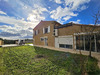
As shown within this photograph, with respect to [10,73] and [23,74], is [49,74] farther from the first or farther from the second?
[10,73]

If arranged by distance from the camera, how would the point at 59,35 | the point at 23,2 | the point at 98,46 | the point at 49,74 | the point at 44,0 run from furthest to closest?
1. the point at 59,35
2. the point at 44,0
3. the point at 23,2
4. the point at 98,46
5. the point at 49,74

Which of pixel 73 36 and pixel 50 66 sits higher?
pixel 73 36

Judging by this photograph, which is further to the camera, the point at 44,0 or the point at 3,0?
the point at 44,0

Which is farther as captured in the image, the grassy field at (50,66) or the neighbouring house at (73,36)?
the neighbouring house at (73,36)

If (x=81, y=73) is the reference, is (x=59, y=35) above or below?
above

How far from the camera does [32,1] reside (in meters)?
10.3

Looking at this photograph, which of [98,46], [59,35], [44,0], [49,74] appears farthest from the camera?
[59,35]

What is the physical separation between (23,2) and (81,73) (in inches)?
517

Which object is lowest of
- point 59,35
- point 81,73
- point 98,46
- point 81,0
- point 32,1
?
point 81,73

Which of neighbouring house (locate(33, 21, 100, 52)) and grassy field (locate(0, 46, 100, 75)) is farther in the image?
neighbouring house (locate(33, 21, 100, 52))

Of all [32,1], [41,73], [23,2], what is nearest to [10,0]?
[23,2]

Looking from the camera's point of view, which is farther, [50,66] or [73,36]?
[73,36]

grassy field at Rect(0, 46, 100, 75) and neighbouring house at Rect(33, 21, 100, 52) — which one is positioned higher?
neighbouring house at Rect(33, 21, 100, 52)

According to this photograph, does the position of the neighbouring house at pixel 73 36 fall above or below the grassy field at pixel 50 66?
above
